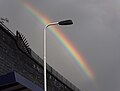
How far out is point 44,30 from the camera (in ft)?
97.2

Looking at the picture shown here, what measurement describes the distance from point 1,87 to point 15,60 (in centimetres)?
857

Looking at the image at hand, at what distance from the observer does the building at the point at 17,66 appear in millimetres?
23688

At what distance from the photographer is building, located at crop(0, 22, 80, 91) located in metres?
23.7

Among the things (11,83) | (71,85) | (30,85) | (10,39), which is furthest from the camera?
(71,85)

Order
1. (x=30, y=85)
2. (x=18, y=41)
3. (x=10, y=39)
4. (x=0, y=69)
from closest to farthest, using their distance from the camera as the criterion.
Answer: (x=30, y=85), (x=0, y=69), (x=10, y=39), (x=18, y=41)

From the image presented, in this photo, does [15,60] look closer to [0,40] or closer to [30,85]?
[0,40]

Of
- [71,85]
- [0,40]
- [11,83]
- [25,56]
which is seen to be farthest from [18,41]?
[71,85]

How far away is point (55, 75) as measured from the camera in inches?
1959

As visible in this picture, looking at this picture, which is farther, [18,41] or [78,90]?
[78,90]

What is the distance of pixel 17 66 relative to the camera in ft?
110

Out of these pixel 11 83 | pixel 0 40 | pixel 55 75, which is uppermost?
pixel 55 75

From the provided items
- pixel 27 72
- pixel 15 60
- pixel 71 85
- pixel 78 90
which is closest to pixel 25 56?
pixel 27 72

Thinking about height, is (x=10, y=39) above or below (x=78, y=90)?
below

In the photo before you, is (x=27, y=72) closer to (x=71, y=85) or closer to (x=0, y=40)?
(x=0, y=40)
